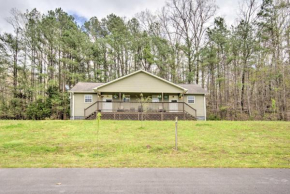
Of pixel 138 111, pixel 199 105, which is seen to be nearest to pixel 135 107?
pixel 138 111

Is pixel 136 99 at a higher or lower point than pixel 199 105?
higher

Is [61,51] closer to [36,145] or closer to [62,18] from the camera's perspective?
[62,18]

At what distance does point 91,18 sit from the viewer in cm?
2984

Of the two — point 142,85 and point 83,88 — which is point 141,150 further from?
point 83,88

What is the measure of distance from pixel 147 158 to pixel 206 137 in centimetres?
399

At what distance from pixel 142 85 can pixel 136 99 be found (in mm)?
1837

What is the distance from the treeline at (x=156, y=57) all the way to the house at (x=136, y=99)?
5.23 metres

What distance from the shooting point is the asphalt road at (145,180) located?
3506mm

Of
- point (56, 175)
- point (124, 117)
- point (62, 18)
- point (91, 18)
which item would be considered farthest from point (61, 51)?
point (56, 175)

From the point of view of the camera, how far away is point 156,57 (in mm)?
28234

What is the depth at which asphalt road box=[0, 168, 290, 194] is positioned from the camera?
3506 millimetres

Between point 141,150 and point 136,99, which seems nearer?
point 141,150

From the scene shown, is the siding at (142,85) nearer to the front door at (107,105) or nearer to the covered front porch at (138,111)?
the front door at (107,105)

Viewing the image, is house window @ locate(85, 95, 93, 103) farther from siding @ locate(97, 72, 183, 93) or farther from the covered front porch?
siding @ locate(97, 72, 183, 93)
